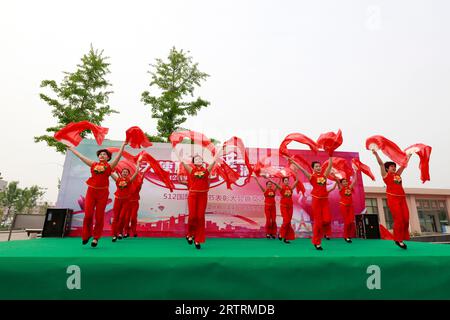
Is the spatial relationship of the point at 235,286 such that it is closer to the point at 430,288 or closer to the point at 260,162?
the point at 430,288

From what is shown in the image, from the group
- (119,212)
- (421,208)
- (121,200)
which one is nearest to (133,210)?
(119,212)

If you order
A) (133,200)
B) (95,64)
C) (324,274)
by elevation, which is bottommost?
(324,274)

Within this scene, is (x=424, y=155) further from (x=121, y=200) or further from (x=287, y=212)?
(x=121, y=200)

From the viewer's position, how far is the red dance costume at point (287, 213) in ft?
19.8

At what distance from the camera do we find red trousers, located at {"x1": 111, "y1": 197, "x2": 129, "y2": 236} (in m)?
5.78

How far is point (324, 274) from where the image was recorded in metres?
2.83

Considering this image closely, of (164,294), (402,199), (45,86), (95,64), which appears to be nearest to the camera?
(164,294)

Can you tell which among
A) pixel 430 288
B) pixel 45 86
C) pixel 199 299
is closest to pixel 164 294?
pixel 199 299

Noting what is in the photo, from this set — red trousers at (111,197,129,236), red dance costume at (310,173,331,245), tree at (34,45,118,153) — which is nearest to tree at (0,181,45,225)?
tree at (34,45,118,153)

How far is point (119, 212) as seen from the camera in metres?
5.88

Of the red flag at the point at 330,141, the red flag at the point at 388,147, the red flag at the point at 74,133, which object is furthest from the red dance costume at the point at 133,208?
the red flag at the point at 388,147

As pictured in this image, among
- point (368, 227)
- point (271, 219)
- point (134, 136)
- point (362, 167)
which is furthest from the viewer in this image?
point (362, 167)

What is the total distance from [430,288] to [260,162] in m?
5.36

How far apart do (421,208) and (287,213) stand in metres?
29.2
